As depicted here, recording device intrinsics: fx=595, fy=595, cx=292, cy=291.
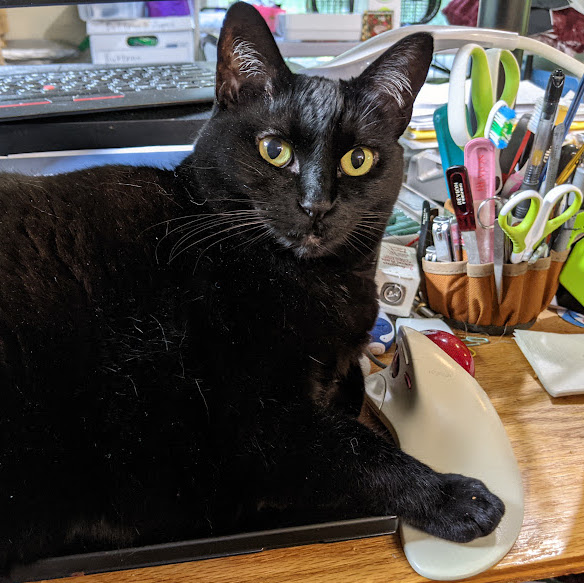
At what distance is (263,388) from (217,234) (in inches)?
7.4

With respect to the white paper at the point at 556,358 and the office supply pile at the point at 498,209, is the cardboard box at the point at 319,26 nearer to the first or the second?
the office supply pile at the point at 498,209

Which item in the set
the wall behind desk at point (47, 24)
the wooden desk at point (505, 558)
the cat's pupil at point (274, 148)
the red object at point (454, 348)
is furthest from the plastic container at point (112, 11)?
the wooden desk at point (505, 558)

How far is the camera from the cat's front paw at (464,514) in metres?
0.56

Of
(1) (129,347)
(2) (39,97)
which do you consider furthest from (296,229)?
(2) (39,97)

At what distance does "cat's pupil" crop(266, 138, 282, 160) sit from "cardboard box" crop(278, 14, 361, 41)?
1009 millimetres

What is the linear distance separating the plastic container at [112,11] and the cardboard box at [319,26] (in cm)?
58

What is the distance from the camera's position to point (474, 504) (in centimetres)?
57

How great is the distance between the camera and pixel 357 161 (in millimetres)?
693

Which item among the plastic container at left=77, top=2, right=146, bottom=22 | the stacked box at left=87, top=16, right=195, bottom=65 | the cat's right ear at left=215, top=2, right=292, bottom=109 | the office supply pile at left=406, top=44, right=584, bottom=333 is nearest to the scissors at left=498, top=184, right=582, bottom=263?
the office supply pile at left=406, top=44, right=584, bottom=333

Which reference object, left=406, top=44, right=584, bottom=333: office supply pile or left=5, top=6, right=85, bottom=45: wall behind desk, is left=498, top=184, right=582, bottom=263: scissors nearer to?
left=406, top=44, right=584, bottom=333: office supply pile

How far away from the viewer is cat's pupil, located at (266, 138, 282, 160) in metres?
0.67

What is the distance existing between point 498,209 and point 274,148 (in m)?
0.39

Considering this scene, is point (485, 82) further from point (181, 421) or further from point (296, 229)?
point (181, 421)

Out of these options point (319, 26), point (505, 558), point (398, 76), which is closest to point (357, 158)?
point (398, 76)
